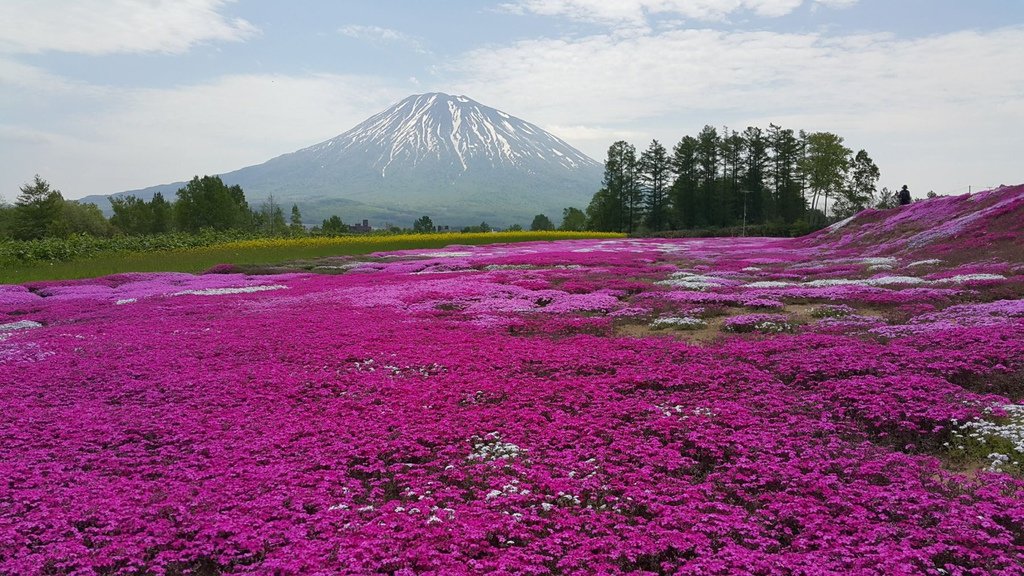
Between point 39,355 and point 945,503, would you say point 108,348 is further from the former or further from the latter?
point 945,503

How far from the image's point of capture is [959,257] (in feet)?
83.7

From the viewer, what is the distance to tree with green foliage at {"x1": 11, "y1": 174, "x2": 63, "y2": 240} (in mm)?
83062

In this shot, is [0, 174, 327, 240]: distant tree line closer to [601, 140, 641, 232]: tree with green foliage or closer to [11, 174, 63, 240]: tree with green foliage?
[11, 174, 63, 240]: tree with green foliage

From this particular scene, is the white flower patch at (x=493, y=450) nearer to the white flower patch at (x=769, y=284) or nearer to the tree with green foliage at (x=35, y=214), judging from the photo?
the white flower patch at (x=769, y=284)

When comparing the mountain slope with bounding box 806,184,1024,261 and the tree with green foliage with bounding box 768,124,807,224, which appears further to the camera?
the tree with green foliage with bounding box 768,124,807,224

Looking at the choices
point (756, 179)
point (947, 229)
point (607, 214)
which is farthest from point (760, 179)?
point (947, 229)

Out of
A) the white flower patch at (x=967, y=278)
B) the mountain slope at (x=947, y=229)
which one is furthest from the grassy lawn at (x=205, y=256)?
the mountain slope at (x=947, y=229)

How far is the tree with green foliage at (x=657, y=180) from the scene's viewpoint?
11100 cm

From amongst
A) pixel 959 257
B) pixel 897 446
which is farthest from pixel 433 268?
pixel 897 446

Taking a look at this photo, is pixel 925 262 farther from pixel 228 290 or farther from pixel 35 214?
pixel 35 214

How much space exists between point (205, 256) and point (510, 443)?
139ft

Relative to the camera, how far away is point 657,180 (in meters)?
112

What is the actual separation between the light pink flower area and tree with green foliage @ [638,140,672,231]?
96.2m

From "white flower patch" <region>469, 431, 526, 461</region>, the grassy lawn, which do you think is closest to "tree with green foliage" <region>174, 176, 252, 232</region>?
the grassy lawn
